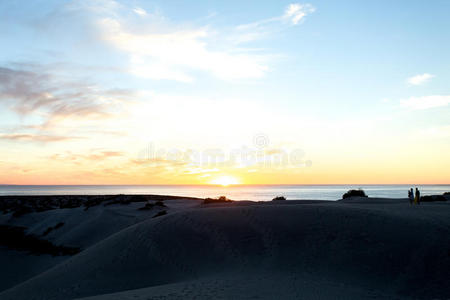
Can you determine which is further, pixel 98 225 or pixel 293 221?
pixel 98 225

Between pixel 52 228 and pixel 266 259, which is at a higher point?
pixel 266 259

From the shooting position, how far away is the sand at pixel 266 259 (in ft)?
30.9

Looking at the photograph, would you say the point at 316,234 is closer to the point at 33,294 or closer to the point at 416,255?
the point at 416,255

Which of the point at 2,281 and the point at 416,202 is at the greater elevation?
the point at 416,202

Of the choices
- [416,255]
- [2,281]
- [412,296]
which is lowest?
[2,281]

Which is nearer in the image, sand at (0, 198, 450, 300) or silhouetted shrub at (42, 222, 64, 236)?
sand at (0, 198, 450, 300)

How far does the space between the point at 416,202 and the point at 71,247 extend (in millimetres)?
20567

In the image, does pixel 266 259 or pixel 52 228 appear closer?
pixel 266 259

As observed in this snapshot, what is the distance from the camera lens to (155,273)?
456 inches

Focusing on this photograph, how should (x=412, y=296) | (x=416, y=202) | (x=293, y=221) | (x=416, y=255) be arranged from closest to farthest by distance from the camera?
1. (x=412, y=296)
2. (x=416, y=255)
3. (x=293, y=221)
4. (x=416, y=202)

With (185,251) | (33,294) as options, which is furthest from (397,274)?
(33,294)

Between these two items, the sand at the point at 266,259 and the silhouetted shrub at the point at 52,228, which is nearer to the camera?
the sand at the point at 266,259

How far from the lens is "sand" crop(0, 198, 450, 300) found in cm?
942

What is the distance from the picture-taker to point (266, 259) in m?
11.7
